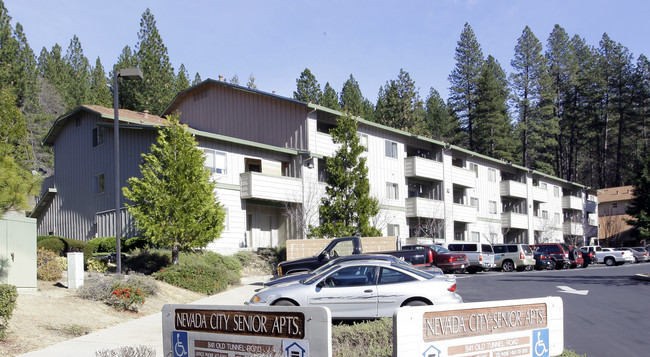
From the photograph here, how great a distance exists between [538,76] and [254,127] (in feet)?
149

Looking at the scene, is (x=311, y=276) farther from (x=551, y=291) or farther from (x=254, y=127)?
(x=254, y=127)

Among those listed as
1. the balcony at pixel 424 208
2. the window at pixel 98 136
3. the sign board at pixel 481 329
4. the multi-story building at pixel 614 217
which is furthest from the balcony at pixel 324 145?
the multi-story building at pixel 614 217

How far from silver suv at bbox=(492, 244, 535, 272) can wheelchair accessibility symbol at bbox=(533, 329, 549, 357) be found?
99.3ft

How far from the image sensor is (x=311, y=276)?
1335 cm

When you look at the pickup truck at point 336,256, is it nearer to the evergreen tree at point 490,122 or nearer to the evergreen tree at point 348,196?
the evergreen tree at point 348,196

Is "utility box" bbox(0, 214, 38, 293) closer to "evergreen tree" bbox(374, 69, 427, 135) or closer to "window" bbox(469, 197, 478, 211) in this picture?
"window" bbox(469, 197, 478, 211)

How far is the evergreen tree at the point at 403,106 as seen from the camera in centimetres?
7106

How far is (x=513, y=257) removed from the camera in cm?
3666

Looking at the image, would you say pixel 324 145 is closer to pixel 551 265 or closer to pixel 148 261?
pixel 148 261

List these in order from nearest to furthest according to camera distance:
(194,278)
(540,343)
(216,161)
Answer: (540,343) < (194,278) < (216,161)

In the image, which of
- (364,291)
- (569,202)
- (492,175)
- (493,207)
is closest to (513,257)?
(493,207)

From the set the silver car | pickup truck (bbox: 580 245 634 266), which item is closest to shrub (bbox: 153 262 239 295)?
the silver car

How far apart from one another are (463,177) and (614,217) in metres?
40.7

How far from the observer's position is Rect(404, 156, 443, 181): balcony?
142 ft
